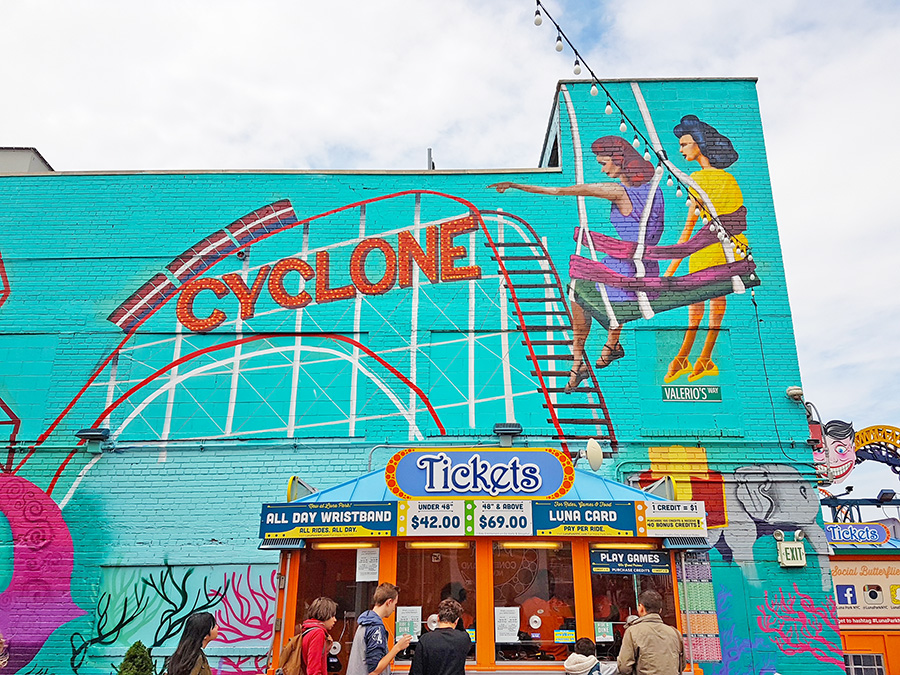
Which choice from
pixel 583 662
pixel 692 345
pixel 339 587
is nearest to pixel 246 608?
pixel 339 587

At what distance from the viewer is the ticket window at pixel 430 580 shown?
8039 mm

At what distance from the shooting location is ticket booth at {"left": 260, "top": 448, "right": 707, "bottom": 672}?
26.0 ft

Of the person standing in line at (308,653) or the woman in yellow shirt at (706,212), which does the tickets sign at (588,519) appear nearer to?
the person standing in line at (308,653)

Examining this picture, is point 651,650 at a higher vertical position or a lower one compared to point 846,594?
lower

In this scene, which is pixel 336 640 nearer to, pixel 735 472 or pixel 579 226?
pixel 735 472

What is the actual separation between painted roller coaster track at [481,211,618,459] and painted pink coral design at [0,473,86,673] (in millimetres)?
7783

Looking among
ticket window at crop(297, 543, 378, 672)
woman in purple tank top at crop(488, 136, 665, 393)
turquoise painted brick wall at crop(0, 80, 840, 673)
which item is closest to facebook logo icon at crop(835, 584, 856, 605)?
turquoise painted brick wall at crop(0, 80, 840, 673)

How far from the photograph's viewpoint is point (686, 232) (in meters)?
12.5

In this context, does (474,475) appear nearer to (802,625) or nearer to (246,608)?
(246,608)

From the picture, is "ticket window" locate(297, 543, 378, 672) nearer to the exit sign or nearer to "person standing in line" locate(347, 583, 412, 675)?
"person standing in line" locate(347, 583, 412, 675)

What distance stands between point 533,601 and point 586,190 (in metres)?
7.42

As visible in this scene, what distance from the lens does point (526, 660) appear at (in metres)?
7.76

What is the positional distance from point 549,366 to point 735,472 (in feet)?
10.8

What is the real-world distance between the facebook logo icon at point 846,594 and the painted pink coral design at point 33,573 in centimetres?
1365
